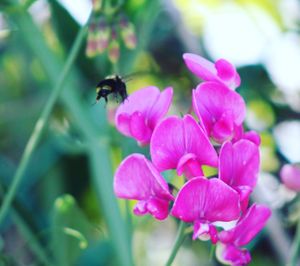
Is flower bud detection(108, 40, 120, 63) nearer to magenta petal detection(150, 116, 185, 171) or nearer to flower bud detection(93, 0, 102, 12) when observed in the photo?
→ flower bud detection(93, 0, 102, 12)

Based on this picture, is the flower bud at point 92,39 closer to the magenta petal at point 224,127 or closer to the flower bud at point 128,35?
the flower bud at point 128,35

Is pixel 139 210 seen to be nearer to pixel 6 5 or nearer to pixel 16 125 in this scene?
pixel 6 5

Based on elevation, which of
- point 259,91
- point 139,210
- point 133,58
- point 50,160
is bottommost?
point 259,91

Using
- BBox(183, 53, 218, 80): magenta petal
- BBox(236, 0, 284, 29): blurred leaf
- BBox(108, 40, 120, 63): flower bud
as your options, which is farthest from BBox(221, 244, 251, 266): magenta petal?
BBox(236, 0, 284, 29): blurred leaf

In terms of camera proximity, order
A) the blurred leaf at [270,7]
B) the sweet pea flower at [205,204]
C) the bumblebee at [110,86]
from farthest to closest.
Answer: the blurred leaf at [270,7], the bumblebee at [110,86], the sweet pea flower at [205,204]

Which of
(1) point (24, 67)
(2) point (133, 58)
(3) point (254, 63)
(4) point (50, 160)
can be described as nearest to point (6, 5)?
(2) point (133, 58)

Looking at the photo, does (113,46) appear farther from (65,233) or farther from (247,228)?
(247,228)

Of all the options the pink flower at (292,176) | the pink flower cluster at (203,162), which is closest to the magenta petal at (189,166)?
the pink flower cluster at (203,162)
